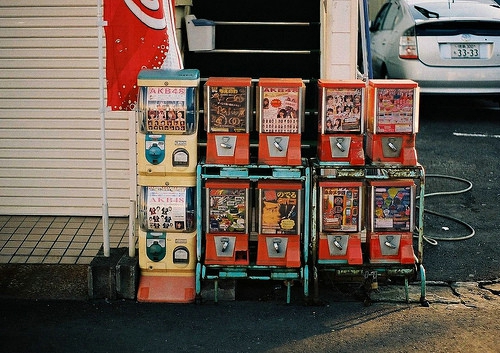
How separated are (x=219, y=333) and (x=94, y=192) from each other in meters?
2.98

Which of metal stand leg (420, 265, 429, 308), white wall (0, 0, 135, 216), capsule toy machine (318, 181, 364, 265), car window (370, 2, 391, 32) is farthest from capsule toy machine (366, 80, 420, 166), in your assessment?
car window (370, 2, 391, 32)

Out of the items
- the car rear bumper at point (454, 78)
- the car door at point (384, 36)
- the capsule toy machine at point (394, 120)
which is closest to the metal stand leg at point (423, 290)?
the capsule toy machine at point (394, 120)

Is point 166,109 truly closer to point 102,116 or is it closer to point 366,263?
point 102,116

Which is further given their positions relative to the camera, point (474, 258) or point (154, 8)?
point (474, 258)

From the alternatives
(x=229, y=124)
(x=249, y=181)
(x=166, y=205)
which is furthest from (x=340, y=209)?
(x=166, y=205)

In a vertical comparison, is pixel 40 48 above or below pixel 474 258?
above

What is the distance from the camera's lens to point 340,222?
6855mm

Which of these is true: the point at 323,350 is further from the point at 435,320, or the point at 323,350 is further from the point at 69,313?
the point at 69,313

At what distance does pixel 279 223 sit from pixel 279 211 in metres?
0.10

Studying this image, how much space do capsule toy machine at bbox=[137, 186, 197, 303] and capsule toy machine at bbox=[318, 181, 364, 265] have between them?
42.7 inches

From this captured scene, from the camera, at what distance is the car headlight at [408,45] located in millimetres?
12677

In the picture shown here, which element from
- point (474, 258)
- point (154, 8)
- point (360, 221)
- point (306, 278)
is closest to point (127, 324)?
point (306, 278)

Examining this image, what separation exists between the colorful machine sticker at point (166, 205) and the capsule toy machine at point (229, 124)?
39 centimetres

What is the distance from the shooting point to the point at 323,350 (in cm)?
593
